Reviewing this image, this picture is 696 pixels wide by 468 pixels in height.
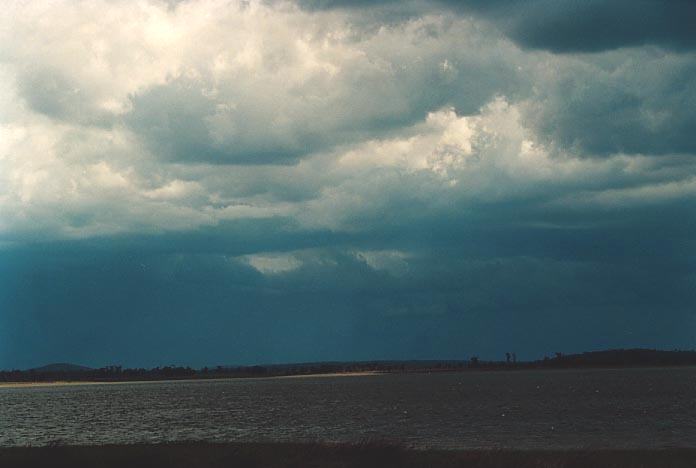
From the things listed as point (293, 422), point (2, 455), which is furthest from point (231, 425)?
point (2, 455)

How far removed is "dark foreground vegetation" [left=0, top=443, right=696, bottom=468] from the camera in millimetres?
44562

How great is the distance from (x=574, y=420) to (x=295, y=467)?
63783 mm

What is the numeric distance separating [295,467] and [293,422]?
65.6m

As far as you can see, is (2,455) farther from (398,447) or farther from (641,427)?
(641,427)

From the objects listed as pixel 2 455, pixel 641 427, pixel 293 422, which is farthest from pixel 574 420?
pixel 2 455

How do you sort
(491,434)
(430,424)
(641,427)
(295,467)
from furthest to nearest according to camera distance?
(430,424) < (641,427) < (491,434) < (295,467)

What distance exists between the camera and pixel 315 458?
4591 centimetres

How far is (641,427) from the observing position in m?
86.4

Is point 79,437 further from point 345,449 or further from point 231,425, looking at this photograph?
point 345,449

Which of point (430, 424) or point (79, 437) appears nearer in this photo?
point (79, 437)

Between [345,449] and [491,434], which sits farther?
[491,434]

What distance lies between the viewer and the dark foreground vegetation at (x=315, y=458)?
146 ft

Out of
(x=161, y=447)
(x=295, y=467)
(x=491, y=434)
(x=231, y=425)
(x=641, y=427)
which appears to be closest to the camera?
(x=295, y=467)

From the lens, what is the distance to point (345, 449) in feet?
157
